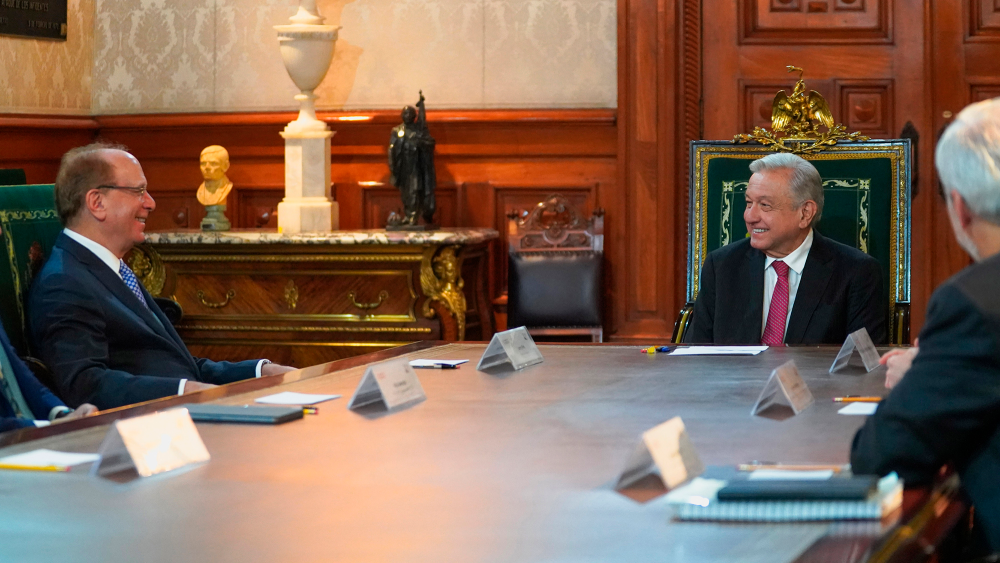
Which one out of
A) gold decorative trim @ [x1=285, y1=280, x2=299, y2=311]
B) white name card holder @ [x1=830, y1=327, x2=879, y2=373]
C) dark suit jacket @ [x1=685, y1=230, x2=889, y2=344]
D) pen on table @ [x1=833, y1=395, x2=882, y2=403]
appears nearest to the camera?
pen on table @ [x1=833, y1=395, x2=882, y2=403]

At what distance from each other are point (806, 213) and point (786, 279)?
0.24m

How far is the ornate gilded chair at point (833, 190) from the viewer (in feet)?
14.3

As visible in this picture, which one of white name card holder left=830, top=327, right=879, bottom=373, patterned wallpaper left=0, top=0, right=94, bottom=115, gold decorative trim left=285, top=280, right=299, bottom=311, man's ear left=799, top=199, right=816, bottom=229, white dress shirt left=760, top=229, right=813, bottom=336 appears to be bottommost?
white name card holder left=830, top=327, right=879, bottom=373

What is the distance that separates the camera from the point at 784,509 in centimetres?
142

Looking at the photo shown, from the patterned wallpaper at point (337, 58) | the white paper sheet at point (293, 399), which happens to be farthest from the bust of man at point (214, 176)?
the white paper sheet at point (293, 399)

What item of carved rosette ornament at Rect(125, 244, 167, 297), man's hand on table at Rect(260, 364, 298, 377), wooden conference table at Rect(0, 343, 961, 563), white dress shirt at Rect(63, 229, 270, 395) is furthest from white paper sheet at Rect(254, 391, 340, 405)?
carved rosette ornament at Rect(125, 244, 167, 297)

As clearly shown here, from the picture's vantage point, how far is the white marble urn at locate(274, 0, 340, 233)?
548 centimetres

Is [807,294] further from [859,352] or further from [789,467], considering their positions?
[789,467]

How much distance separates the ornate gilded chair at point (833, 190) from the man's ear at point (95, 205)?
1959 mm

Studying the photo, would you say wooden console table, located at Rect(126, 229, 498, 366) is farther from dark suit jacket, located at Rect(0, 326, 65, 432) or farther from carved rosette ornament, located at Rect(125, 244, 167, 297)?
dark suit jacket, located at Rect(0, 326, 65, 432)

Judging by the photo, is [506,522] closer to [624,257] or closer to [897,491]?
[897,491]

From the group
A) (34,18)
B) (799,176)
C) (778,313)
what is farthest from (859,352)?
(34,18)

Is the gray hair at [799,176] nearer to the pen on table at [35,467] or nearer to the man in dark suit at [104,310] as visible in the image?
the man in dark suit at [104,310]

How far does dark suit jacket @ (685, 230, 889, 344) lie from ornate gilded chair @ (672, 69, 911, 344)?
290 mm
